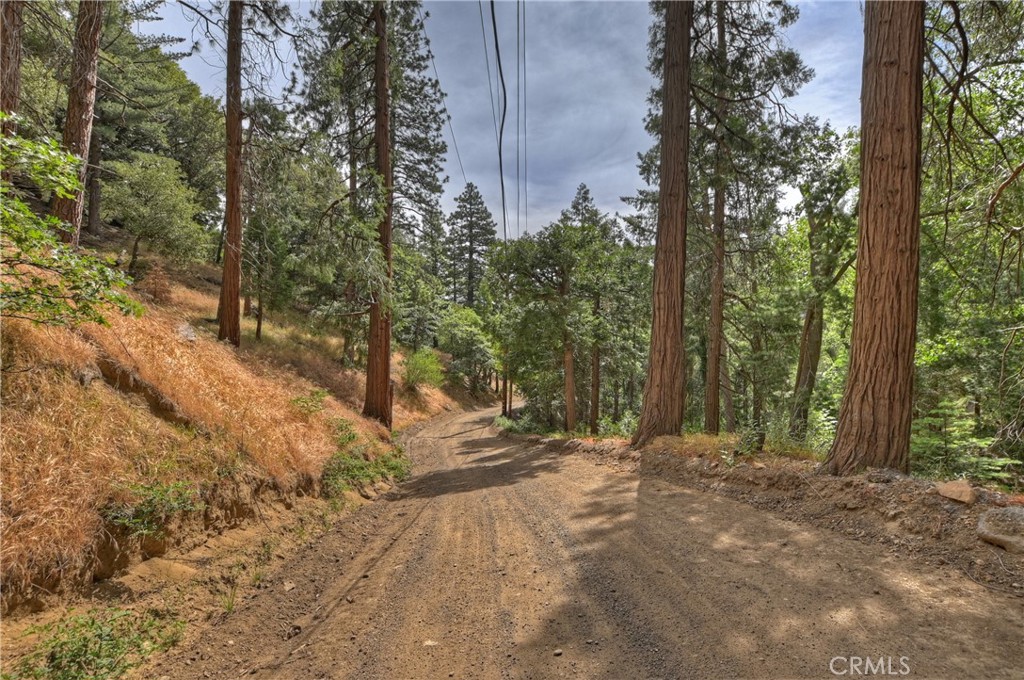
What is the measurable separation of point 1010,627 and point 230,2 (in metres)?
16.4

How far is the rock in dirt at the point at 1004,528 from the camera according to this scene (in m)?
2.91

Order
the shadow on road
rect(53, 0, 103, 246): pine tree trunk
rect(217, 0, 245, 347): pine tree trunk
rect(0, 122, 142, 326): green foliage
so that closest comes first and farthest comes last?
rect(0, 122, 142, 326): green foliage, rect(53, 0, 103, 246): pine tree trunk, the shadow on road, rect(217, 0, 245, 347): pine tree trunk

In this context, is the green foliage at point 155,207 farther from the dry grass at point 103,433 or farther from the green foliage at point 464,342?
the green foliage at point 464,342

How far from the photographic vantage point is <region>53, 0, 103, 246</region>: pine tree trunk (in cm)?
602

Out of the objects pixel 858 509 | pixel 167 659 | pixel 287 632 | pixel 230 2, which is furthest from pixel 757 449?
pixel 230 2

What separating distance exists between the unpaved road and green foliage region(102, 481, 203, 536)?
1.08 meters

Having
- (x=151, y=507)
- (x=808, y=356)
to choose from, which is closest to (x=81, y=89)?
(x=151, y=507)

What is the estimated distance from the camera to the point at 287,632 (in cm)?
305

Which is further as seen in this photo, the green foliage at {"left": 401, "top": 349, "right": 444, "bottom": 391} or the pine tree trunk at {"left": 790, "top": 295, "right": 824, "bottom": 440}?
the green foliage at {"left": 401, "top": 349, "right": 444, "bottom": 391}

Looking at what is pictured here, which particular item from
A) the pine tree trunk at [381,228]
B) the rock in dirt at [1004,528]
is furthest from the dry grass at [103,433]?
the rock in dirt at [1004,528]

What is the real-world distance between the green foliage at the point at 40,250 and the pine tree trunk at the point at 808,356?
13.2 metres

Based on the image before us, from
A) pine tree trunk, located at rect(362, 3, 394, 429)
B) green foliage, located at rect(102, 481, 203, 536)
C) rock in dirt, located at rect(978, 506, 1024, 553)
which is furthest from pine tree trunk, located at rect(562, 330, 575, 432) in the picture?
green foliage, located at rect(102, 481, 203, 536)

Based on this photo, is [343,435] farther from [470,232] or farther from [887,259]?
[470,232]

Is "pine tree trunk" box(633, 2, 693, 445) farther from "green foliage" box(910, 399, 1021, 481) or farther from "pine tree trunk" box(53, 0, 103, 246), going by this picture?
"pine tree trunk" box(53, 0, 103, 246)
